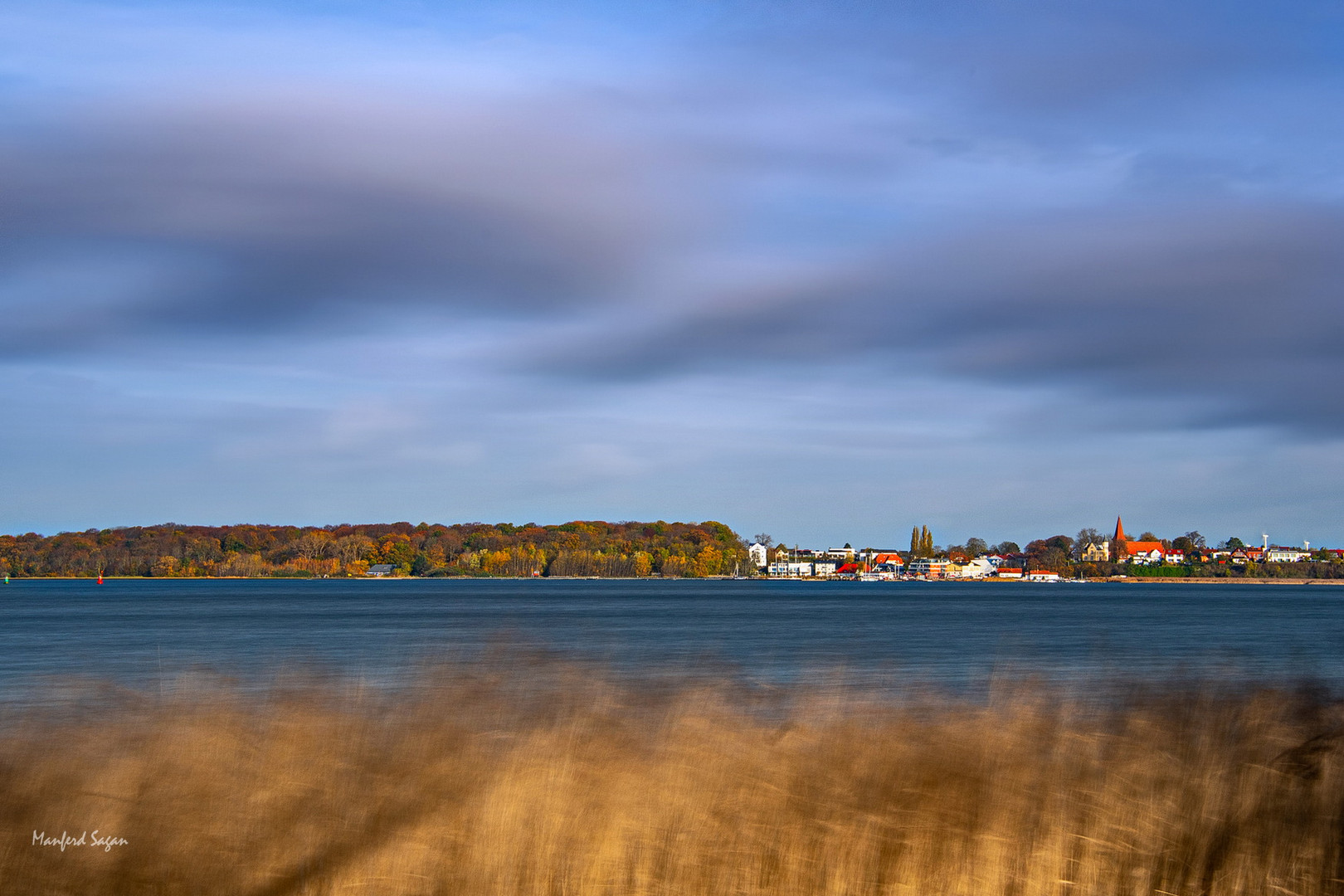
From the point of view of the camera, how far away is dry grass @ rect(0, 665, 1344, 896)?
7039 millimetres

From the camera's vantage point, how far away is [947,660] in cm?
3491

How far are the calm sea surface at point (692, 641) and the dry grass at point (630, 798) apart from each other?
0.82 metres

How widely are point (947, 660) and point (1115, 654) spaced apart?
639cm

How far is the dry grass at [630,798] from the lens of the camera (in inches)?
277

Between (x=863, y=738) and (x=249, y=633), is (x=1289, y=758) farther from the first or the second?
(x=249, y=633)

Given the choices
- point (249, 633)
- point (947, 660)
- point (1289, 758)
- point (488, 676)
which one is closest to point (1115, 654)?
point (947, 660)
